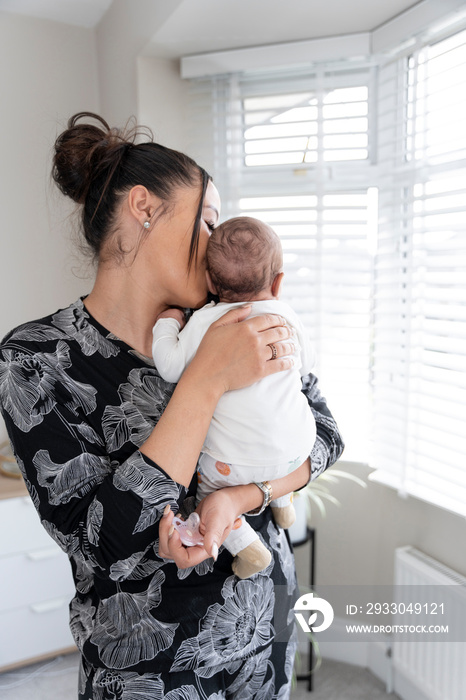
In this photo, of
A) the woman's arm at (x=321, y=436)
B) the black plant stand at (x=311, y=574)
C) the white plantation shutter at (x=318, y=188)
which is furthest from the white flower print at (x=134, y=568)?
the white plantation shutter at (x=318, y=188)

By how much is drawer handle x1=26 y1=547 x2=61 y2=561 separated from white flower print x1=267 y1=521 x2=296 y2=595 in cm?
141

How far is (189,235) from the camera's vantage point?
1.04 m

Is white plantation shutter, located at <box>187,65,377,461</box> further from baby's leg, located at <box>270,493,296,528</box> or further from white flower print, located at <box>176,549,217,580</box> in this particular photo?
white flower print, located at <box>176,549,217,580</box>

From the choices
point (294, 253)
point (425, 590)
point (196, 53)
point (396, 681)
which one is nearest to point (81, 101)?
point (196, 53)

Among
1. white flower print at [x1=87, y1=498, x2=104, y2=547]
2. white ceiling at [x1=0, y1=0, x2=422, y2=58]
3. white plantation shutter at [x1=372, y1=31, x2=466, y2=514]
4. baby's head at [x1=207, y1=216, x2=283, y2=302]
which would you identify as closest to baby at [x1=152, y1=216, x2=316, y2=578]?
baby's head at [x1=207, y1=216, x2=283, y2=302]

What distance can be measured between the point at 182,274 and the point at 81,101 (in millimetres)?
1900

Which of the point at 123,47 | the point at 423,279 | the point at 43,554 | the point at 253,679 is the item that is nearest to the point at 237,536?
the point at 253,679

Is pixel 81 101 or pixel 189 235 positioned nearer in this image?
pixel 189 235

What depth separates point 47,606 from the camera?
7.36ft

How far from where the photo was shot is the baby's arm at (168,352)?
969 millimetres

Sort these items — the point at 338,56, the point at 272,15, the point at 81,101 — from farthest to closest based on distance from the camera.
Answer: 1. the point at 81,101
2. the point at 338,56
3. the point at 272,15

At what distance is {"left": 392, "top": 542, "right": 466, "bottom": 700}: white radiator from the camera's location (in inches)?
69.2

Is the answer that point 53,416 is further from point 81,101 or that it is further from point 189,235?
point 81,101

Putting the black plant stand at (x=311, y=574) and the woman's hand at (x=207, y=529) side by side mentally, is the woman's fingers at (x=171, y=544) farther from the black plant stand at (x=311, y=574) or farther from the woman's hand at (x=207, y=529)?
the black plant stand at (x=311, y=574)
